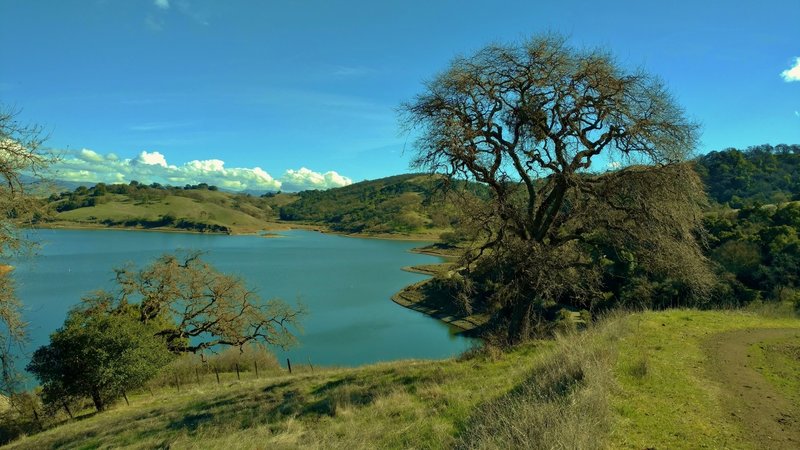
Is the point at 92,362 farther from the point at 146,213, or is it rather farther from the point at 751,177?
the point at 146,213

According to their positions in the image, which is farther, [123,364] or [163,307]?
[163,307]

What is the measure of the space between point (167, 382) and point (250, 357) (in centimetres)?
545

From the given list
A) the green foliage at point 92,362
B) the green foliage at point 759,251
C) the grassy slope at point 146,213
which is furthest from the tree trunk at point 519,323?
the grassy slope at point 146,213

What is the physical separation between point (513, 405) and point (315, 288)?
2469 inches

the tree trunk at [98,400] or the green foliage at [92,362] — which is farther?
the tree trunk at [98,400]

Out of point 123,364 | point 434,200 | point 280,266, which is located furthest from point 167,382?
point 280,266

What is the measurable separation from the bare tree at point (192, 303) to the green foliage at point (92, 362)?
13.2 feet

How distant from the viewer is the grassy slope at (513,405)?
536cm

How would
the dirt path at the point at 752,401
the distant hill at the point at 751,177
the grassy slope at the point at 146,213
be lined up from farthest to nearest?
the grassy slope at the point at 146,213
the distant hill at the point at 751,177
the dirt path at the point at 752,401

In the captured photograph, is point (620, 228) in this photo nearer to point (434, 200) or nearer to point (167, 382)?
point (434, 200)

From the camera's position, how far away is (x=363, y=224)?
195250mm

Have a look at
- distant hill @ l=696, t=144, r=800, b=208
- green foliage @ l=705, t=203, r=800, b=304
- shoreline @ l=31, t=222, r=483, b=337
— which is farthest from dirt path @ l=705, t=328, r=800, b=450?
distant hill @ l=696, t=144, r=800, b=208

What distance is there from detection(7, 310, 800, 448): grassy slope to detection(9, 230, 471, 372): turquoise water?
548 cm

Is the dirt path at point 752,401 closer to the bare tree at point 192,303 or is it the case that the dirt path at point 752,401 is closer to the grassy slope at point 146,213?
the bare tree at point 192,303
